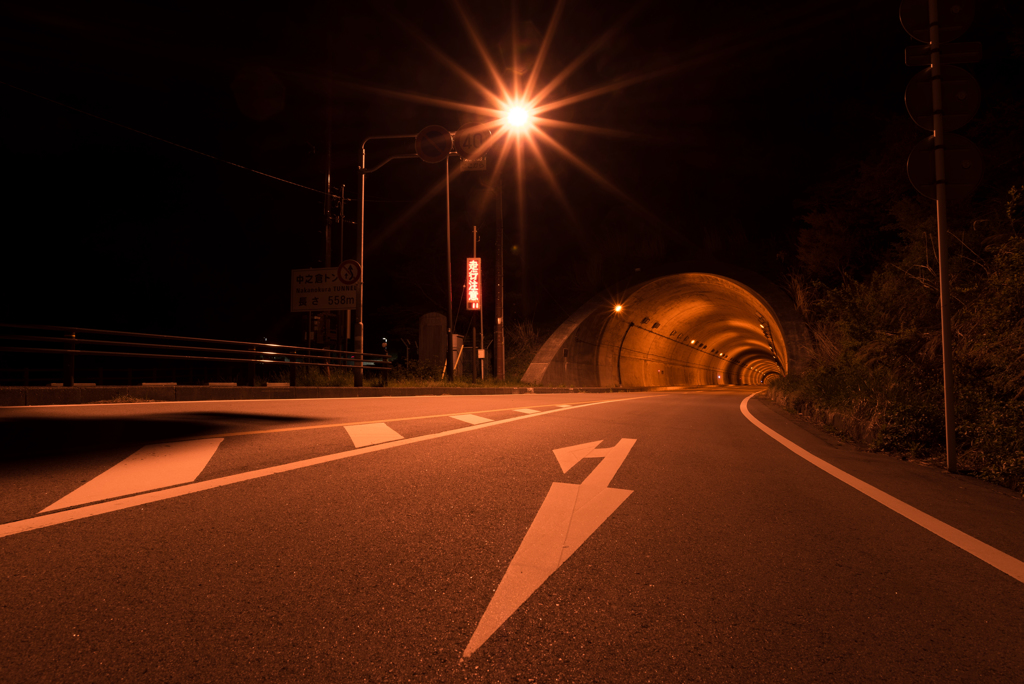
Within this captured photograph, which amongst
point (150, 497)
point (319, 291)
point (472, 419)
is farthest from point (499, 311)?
point (150, 497)

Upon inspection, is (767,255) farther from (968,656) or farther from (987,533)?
(968,656)

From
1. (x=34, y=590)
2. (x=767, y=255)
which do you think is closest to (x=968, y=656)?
(x=34, y=590)

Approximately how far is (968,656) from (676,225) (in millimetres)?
31970

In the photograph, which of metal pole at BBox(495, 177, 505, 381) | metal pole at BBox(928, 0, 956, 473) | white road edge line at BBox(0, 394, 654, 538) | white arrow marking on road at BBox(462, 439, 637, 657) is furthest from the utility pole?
metal pole at BBox(495, 177, 505, 381)

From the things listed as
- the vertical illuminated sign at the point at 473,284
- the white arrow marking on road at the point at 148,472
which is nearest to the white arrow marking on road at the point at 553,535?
the white arrow marking on road at the point at 148,472

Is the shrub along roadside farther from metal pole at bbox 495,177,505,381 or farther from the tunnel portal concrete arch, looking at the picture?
metal pole at bbox 495,177,505,381

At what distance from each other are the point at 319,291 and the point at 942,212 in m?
21.4

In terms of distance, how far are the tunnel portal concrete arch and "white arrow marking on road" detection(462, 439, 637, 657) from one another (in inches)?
839

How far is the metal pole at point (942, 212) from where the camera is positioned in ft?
18.6

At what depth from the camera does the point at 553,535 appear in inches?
123

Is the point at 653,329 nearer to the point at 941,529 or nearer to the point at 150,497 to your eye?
the point at 941,529

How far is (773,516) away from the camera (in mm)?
3684

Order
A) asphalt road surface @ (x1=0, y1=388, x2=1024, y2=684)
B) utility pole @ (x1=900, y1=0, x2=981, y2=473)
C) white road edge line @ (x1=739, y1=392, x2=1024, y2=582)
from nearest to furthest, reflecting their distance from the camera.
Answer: asphalt road surface @ (x1=0, y1=388, x2=1024, y2=684), white road edge line @ (x1=739, y1=392, x2=1024, y2=582), utility pole @ (x1=900, y1=0, x2=981, y2=473)

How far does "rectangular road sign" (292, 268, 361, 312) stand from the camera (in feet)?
75.4
